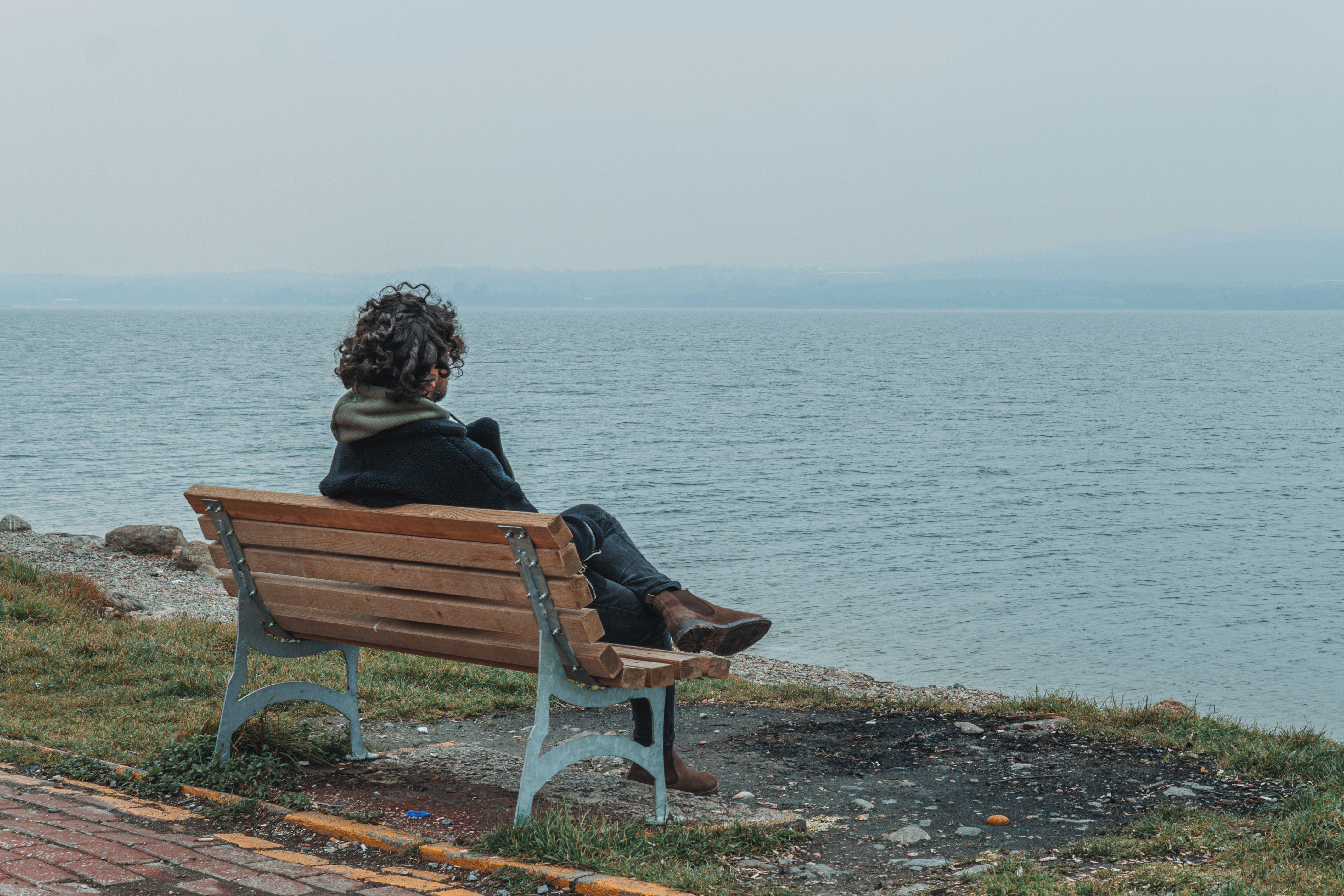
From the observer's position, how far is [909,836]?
3990 millimetres

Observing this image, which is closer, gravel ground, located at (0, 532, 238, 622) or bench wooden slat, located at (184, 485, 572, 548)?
bench wooden slat, located at (184, 485, 572, 548)

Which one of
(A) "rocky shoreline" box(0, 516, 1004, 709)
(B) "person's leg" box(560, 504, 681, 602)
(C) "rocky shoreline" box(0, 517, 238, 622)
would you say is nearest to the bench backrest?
(B) "person's leg" box(560, 504, 681, 602)

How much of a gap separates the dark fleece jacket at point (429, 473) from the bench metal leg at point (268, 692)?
79 centimetres

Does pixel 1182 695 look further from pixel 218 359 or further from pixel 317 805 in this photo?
pixel 218 359

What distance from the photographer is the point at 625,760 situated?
492cm

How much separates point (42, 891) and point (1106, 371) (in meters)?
79.7

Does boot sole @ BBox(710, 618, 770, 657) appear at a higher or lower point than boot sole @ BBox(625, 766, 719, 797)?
higher

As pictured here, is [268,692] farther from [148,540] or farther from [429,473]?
[148,540]

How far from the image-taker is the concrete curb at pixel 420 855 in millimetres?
3227

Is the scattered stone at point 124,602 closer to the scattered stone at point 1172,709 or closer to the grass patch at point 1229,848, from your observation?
the scattered stone at point 1172,709

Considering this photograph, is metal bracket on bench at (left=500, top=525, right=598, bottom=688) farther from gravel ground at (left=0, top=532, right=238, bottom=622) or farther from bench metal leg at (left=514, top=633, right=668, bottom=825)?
gravel ground at (left=0, top=532, right=238, bottom=622)

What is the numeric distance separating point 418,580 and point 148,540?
12378 millimetres

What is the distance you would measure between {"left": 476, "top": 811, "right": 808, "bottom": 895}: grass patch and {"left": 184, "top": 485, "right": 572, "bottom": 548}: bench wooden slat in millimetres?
880

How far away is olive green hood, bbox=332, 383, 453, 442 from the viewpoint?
390 cm
